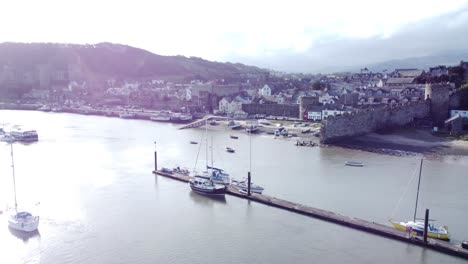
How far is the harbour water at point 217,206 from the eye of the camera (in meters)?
10.6

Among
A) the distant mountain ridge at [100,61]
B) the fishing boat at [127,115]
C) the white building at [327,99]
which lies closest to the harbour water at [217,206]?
the white building at [327,99]

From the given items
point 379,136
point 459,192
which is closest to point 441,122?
point 379,136

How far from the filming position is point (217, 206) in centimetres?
1406

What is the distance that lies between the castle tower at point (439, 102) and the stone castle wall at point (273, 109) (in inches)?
417

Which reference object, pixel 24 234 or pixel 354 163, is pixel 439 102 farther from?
pixel 24 234

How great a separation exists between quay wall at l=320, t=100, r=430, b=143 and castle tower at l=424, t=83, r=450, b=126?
37 centimetres

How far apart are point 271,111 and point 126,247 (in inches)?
1081

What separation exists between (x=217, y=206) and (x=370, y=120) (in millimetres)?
15838

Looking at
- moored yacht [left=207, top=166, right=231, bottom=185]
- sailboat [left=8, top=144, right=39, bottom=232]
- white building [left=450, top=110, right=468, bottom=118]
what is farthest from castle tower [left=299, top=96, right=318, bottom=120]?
sailboat [left=8, top=144, right=39, bottom=232]

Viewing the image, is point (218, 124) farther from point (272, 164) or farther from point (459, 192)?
point (459, 192)

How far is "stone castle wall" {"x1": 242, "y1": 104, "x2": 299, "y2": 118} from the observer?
117 feet

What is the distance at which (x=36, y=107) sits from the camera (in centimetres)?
5450

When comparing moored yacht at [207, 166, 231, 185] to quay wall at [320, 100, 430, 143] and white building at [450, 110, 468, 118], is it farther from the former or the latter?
white building at [450, 110, 468, 118]

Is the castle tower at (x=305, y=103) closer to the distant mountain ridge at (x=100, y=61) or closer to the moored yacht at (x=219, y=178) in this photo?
the moored yacht at (x=219, y=178)
